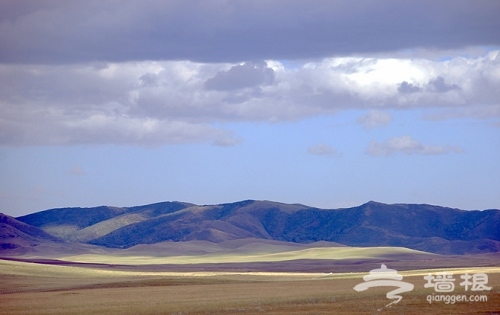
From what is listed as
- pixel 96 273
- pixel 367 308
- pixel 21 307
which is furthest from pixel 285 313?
pixel 96 273

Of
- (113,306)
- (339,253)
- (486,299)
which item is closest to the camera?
(486,299)

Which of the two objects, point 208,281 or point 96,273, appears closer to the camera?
point 208,281

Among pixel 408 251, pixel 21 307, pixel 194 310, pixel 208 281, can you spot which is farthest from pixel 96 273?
pixel 408 251

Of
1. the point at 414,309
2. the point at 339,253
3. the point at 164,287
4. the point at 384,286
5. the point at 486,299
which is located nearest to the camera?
the point at 414,309

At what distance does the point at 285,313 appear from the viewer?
4097 cm

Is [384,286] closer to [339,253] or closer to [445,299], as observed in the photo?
[445,299]

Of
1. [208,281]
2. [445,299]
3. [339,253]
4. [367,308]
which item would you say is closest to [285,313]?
[367,308]

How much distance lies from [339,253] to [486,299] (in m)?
128

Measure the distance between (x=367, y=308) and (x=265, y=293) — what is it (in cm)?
1549

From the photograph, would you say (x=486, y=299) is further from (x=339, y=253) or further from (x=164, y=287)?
(x=339, y=253)

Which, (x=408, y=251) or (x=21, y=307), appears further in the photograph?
(x=408, y=251)

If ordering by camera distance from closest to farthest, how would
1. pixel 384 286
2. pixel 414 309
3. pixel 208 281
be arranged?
1. pixel 414 309
2. pixel 384 286
3. pixel 208 281

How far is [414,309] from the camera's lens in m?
40.1

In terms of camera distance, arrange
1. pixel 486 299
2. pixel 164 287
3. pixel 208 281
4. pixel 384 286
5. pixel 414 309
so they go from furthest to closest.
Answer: pixel 208 281, pixel 164 287, pixel 384 286, pixel 486 299, pixel 414 309
